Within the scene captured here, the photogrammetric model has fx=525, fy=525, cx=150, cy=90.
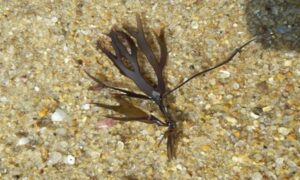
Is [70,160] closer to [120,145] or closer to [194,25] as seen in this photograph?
[120,145]

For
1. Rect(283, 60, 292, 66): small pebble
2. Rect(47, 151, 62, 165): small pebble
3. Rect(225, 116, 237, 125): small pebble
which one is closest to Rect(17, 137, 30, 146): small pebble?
Rect(47, 151, 62, 165): small pebble

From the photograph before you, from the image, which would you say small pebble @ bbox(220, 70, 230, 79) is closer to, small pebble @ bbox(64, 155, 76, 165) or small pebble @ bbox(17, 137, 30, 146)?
small pebble @ bbox(64, 155, 76, 165)

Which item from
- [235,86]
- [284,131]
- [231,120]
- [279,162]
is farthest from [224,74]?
[279,162]

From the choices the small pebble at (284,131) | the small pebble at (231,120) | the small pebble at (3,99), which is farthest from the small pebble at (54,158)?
the small pebble at (284,131)

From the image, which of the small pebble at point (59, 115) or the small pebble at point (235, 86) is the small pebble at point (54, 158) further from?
the small pebble at point (235, 86)

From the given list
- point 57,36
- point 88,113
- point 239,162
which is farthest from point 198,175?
point 57,36
